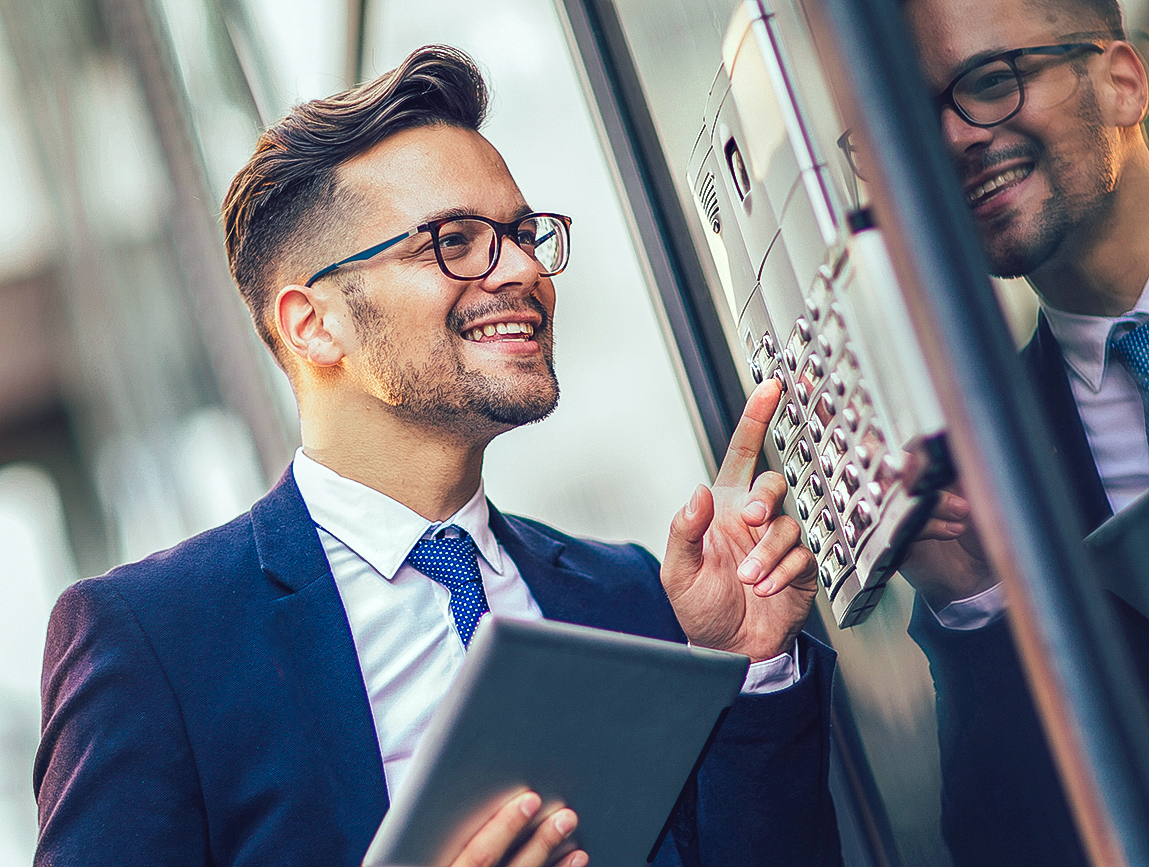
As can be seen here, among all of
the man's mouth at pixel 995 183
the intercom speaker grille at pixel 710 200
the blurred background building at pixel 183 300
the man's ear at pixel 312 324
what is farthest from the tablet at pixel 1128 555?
the man's ear at pixel 312 324

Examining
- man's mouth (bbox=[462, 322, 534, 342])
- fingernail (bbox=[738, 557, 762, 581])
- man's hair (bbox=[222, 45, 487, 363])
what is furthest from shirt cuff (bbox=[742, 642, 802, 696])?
man's hair (bbox=[222, 45, 487, 363])

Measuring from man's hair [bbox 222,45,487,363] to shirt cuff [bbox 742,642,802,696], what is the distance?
0.73 metres

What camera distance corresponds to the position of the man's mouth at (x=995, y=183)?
0.70 m

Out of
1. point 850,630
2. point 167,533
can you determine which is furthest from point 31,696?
point 850,630

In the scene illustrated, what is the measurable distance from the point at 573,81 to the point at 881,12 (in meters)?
1.06

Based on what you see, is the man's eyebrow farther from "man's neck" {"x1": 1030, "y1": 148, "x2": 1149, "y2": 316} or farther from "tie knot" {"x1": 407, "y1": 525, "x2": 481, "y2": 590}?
"man's neck" {"x1": 1030, "y1": 148, "x2": 1149, "y2": 316}

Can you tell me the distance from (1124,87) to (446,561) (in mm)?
832

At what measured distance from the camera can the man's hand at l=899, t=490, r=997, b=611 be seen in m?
0.76

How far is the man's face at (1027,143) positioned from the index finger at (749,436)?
24cm

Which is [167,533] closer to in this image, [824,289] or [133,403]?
[133,403]

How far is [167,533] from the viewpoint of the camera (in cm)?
374

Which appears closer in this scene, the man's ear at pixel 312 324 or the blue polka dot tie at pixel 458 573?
the blue polka dot tie at pixel 458 573

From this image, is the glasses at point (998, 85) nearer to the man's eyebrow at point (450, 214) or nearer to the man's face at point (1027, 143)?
the man's face at point (1027, 143)

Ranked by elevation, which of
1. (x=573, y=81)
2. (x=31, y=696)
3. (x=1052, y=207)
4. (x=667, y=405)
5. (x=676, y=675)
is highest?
(x=573, y=81)
